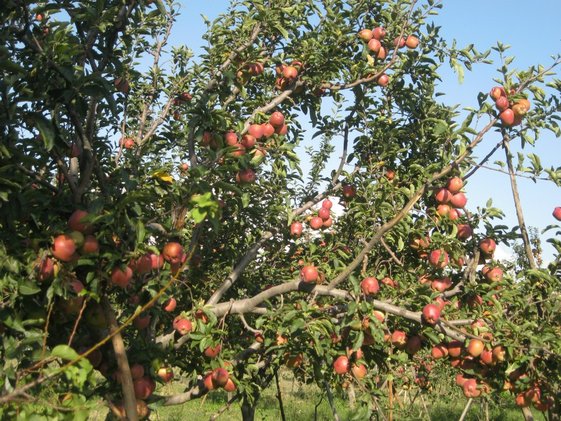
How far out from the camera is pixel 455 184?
3.53 meters

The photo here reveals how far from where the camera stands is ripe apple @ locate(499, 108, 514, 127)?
3207mm

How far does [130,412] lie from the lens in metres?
2.26

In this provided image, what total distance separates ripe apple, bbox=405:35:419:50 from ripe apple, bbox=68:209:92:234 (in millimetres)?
2723

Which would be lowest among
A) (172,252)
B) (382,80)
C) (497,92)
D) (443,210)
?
(172,252)

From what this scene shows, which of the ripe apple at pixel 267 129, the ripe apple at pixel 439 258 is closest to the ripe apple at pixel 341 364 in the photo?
the ripe apple at pixel 439 258

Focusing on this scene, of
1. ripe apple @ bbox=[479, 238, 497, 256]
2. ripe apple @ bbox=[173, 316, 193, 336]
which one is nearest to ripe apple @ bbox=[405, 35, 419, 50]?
ripe apple @ bbox=[479, 238, 497, 256]

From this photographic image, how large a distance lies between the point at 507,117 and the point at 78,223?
2.39m

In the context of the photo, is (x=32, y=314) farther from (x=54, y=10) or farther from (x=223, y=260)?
(x=223, y=260)

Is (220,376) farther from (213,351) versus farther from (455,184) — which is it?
(455,184)

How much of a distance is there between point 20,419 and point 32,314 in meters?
0.53

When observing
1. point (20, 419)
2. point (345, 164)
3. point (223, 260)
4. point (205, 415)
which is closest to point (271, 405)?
point (205, 415)

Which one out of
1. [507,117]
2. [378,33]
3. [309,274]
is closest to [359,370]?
[309,274]

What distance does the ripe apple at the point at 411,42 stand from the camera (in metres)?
4.03

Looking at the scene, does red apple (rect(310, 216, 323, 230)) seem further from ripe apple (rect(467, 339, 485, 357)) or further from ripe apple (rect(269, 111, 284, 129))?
Result: ripe apple (rect(467, 339, 485, 357))
